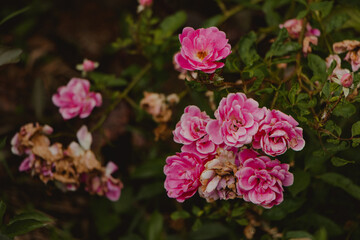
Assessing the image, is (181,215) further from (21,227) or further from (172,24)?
(172,24)

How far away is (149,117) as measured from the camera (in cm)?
158

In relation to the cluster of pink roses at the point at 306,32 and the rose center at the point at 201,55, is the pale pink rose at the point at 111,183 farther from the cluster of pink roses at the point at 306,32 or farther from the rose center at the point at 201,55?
the cluster of pink roses at the point at 306,32

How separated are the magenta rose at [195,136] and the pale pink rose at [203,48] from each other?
0.12 metres

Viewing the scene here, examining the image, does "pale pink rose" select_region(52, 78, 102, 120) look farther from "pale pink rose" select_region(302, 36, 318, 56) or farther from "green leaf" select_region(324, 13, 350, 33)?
"green leaf" select_region(324, 13, 350, 33)

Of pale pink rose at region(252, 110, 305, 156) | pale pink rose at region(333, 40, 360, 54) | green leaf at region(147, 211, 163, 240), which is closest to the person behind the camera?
pale pink rose at region(252, 110, 305, 156)

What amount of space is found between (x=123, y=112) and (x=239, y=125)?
4.25 ft

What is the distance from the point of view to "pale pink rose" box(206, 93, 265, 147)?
0.87 m

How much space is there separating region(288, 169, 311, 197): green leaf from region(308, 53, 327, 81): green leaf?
0.94ft

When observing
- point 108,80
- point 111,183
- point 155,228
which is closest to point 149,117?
point 108,80

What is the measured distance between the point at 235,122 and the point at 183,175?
0.17m

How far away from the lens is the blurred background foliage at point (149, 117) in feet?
3.73

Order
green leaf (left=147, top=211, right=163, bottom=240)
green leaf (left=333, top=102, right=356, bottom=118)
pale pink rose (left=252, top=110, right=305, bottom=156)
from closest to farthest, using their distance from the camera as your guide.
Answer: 1. pale pink rose (left=252, top=110, right=305, bottom=156)
2. green leaf (left=333, top=102, right=356, bottom=118)
3. green leaf (left=147, top=211, right=163, bottom=240)

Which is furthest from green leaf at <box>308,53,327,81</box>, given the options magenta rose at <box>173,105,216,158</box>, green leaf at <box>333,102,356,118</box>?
magenta rose at <box>173,105,216,158</box>

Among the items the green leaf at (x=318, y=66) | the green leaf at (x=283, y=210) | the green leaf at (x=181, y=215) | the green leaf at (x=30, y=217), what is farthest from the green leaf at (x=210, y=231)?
the green leaf at (x=318, y=66)
